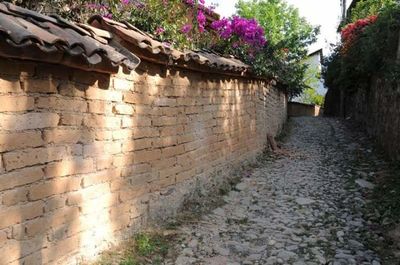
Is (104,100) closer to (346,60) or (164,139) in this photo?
(164,139)

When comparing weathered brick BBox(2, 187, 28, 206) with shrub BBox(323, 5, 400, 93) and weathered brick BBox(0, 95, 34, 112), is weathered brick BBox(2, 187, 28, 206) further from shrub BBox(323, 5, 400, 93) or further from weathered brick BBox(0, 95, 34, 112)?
shrub BBox(323, 5, 400, 93)

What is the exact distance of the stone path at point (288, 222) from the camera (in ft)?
15.4

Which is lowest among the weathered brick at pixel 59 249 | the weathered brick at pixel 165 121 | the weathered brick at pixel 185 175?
the weathered brick at pixel 59 249

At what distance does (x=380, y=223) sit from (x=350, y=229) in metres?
0.49

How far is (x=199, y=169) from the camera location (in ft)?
20.2

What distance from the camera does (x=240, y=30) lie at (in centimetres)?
896

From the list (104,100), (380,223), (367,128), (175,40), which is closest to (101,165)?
(104,100)

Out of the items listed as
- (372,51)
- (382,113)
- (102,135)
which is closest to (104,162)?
(102,135)

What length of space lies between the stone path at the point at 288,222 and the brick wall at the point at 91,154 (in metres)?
0.60

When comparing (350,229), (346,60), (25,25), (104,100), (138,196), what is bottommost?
(350,229)

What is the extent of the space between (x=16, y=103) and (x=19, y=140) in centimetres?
25

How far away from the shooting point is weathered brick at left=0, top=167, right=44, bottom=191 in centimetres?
295

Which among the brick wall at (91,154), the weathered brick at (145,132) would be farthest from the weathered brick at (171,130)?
the weathered brick at (145,132)

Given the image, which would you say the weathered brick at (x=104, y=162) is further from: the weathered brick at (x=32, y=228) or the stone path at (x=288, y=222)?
the stone path at (x=288, y=222)
